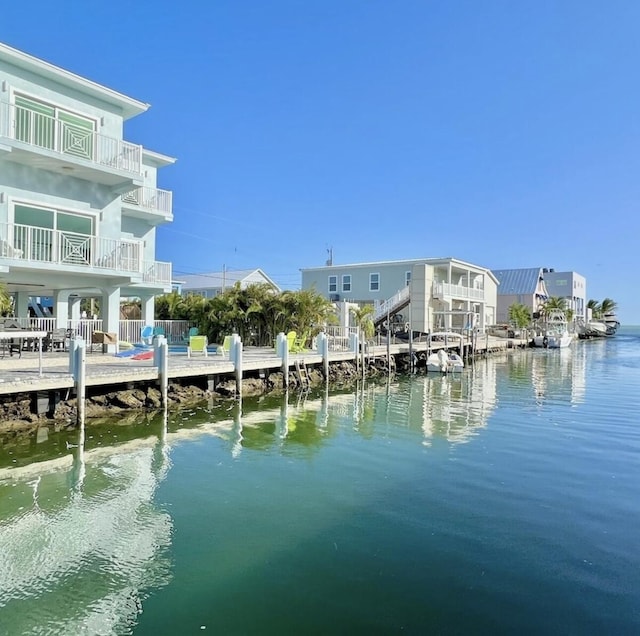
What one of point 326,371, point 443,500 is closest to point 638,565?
point 443,500

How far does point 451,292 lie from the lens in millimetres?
43344

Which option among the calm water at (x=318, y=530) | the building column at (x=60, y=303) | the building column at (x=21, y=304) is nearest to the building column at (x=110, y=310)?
the building column at (x=60, y=303)

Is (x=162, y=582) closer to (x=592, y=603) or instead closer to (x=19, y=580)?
(x=19, y=580)

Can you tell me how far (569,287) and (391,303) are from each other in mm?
57715

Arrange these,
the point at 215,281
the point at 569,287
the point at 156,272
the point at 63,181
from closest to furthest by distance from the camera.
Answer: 1. the point at 63,181
2. the point at 156,272
3. the point at 215,281
4. the point at 569,287

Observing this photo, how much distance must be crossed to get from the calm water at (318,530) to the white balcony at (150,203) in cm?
1375

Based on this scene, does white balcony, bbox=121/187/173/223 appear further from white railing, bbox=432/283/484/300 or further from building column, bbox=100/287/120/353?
white railing, bbox=432/283/484/300

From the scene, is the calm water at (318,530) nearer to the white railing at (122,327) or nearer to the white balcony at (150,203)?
the white railing at (122,327)

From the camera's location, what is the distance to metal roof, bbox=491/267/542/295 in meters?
71.2

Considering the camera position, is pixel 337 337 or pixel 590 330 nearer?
pixel 337 337

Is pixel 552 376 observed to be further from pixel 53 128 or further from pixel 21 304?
pixel 21 304

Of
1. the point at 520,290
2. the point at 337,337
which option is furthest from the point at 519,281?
the point at 337,337

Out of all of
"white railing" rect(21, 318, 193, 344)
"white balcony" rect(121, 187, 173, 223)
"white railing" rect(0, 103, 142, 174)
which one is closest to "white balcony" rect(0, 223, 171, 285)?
"white railing" rect(21, 318, 193, 344)

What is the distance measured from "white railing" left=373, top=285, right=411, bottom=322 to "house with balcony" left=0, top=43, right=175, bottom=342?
23601mm
